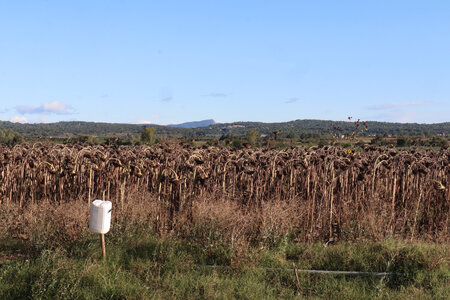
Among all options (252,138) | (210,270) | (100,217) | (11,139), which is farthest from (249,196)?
(252,138)

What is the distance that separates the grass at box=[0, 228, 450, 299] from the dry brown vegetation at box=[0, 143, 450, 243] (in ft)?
1.46

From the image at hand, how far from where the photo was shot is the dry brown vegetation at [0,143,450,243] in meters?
7.78

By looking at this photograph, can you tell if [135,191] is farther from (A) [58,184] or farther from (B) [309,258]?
(B) [309,258]

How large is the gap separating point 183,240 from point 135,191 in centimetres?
265

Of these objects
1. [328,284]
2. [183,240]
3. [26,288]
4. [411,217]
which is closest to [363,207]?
[411,217]

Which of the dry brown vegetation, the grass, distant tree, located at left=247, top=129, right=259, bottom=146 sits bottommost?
the grass

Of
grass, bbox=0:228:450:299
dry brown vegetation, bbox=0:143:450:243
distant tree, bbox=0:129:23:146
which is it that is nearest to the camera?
grass, bbox=0:228:450:299

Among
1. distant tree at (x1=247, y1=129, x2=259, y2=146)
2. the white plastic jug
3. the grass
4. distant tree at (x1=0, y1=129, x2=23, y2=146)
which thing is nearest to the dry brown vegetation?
the grass

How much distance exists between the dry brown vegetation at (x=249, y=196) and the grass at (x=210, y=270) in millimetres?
445

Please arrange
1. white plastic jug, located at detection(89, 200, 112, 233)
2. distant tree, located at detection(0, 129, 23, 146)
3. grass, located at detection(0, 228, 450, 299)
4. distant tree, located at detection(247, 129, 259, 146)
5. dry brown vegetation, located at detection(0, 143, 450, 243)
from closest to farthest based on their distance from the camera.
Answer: grass, located at detection(0, 228, 450, 299), white plastic jug, located at detection(89, 200, 112, 233), dry brown vegetation, located at detection(0, 143, 450, 243), distant tree, located at detection(0, 129, 23, 146), distant tree, located at detection(247, 129, 259, 146)

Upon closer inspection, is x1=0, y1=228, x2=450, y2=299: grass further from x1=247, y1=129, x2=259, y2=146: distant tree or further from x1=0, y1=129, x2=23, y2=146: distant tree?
x1=247, y1=129, x2=259, y2=146: distant tree

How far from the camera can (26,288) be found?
5.68 m

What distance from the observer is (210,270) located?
6.24 metres

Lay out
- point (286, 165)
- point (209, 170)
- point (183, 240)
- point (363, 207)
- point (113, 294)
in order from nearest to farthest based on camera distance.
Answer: point (113, 294), point (183, 240), point (363, 207), point (286, 165), point (209, 170)
